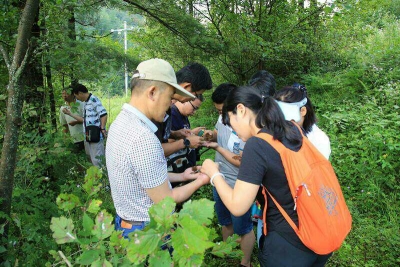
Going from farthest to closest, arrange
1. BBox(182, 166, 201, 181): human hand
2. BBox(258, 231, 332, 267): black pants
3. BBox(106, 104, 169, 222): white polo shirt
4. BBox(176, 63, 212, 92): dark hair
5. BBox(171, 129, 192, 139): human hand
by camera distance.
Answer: BBox(171, 129, 192, 139): human hand → BBox(176, 63, 212, 92): dark hair → BBox(182, 166, 201, 181): human hand → BBox(258, 231, 332, 267): black pants → BBox(106, 104, 169, 222): white polo shirt

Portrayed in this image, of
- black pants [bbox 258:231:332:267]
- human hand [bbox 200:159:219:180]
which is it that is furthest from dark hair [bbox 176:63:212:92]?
black pants [bbox 258:231:332:267]

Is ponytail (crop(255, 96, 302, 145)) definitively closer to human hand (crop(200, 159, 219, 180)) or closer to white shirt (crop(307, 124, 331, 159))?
human hand (crop(200, 159, 219, 180))

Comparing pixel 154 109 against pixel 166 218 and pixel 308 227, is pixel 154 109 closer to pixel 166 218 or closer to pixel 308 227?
pixel 166 218

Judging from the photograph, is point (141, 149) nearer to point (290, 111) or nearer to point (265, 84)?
point (290, 111)

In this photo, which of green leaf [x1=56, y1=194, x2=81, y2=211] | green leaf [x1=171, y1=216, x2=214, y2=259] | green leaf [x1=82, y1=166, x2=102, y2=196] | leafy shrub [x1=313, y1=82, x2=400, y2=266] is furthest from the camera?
leafy shrub [x1=313, y1=82, x2=400, y2=266]

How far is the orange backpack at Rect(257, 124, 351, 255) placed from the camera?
1.38m

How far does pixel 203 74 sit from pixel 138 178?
4.20 feet

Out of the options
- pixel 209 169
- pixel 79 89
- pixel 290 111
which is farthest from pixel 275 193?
pixel 79 89

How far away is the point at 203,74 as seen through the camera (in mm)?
2416

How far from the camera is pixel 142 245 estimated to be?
80 centimetres

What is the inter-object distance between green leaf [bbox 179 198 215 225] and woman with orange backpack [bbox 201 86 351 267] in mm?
595

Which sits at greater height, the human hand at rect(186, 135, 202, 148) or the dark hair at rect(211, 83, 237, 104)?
the dark hair at rect(211, 83, 237, 104)

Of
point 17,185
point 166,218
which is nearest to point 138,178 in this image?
point 166,218

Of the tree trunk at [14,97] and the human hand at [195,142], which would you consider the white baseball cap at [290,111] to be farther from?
the tree trunk at [14,97]
